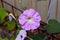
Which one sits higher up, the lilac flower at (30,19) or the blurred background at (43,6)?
the lilac flower at (30,19)

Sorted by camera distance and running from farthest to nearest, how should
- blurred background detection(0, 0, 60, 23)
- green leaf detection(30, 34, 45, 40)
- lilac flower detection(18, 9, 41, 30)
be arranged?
1. blurred background detection(0, 0, 60, 23)
2. green leaf detection(30, 34, 45, 40)
3. lilac flower detection(18, 9, 41, 30)

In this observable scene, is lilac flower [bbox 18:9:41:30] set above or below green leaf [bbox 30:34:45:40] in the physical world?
above

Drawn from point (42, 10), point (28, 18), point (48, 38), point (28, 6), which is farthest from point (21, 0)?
point (28, 18)

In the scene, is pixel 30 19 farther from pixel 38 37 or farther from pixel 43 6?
pixel 43 6

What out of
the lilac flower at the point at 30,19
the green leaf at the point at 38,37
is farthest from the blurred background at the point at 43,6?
the lilac flower at the point at 30,19

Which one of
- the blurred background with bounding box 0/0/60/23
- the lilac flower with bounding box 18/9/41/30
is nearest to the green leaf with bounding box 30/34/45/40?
the lilac flower with bounding box 18/9/41/30

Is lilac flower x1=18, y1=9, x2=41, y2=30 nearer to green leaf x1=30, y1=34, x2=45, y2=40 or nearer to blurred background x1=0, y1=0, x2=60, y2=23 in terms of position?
green leaf x1=30, y1=34, x2=45, y2=40

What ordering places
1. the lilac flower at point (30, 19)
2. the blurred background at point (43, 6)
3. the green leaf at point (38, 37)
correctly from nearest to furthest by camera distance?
the lilac flower at point (30, 19), the green leaf at point (38, 37), the blurred background at point (43, 6)

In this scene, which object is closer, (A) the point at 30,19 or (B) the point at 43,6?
(A) the point at 30,19

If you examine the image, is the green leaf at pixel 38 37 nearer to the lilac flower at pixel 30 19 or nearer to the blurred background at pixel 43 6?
the lilac flower at pixel 30 19

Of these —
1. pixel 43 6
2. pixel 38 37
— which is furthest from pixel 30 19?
pixel 43 6
